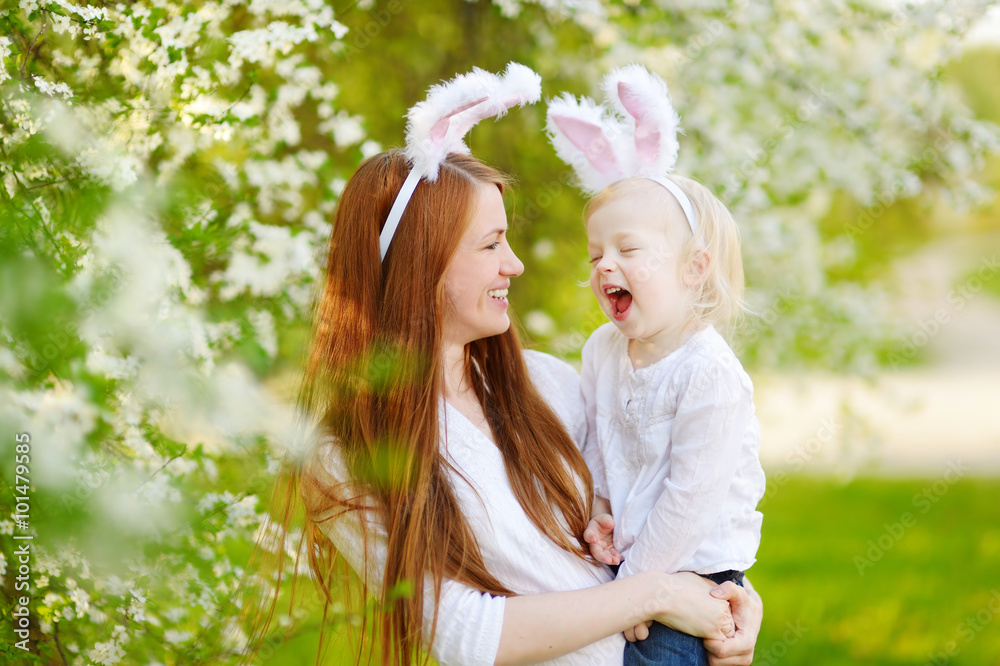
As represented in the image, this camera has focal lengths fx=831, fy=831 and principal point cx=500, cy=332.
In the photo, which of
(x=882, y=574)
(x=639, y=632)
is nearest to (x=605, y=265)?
(x=639, y=632)

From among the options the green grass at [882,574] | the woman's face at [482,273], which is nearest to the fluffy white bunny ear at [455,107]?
the woman's face at [482,273]

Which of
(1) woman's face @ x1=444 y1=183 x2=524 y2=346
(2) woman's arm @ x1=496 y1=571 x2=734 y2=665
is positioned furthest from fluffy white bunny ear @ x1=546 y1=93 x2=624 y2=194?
(2) woman's arm @ x1=496 y1=571 x2=734 y2=665

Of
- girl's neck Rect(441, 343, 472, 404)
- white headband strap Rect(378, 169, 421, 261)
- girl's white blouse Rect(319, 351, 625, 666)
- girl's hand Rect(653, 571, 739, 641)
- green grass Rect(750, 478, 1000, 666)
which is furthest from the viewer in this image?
green grass Rect(750, 478, 1000, 666)

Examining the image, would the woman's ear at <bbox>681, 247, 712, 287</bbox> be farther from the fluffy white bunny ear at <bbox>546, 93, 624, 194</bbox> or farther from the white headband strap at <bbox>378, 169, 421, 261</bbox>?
the white headband strap at <bbox>378, 169, 421, 261</bbox>

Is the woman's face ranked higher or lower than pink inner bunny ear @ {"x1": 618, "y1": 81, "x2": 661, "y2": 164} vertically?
lower

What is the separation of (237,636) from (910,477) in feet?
18.2

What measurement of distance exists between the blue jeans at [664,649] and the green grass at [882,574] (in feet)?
7.00

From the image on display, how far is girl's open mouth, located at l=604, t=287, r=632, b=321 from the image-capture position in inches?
72.6

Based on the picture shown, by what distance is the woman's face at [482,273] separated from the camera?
1.82 m

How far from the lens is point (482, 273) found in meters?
1.83

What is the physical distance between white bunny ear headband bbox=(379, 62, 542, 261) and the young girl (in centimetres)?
26

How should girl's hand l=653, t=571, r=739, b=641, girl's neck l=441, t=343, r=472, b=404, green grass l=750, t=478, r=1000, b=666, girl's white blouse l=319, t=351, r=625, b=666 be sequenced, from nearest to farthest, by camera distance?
girl's white blouse l=319, t=351, r=625, b=666 < girl's hand l=653, t=571, r=739, b=641 < girl's neck l=441, t=343, r=472, b=404 < green grass l=750, t=478, r=1000, b=666

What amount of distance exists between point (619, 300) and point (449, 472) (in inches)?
21.2

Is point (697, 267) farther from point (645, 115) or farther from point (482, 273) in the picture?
point (482, 273)
